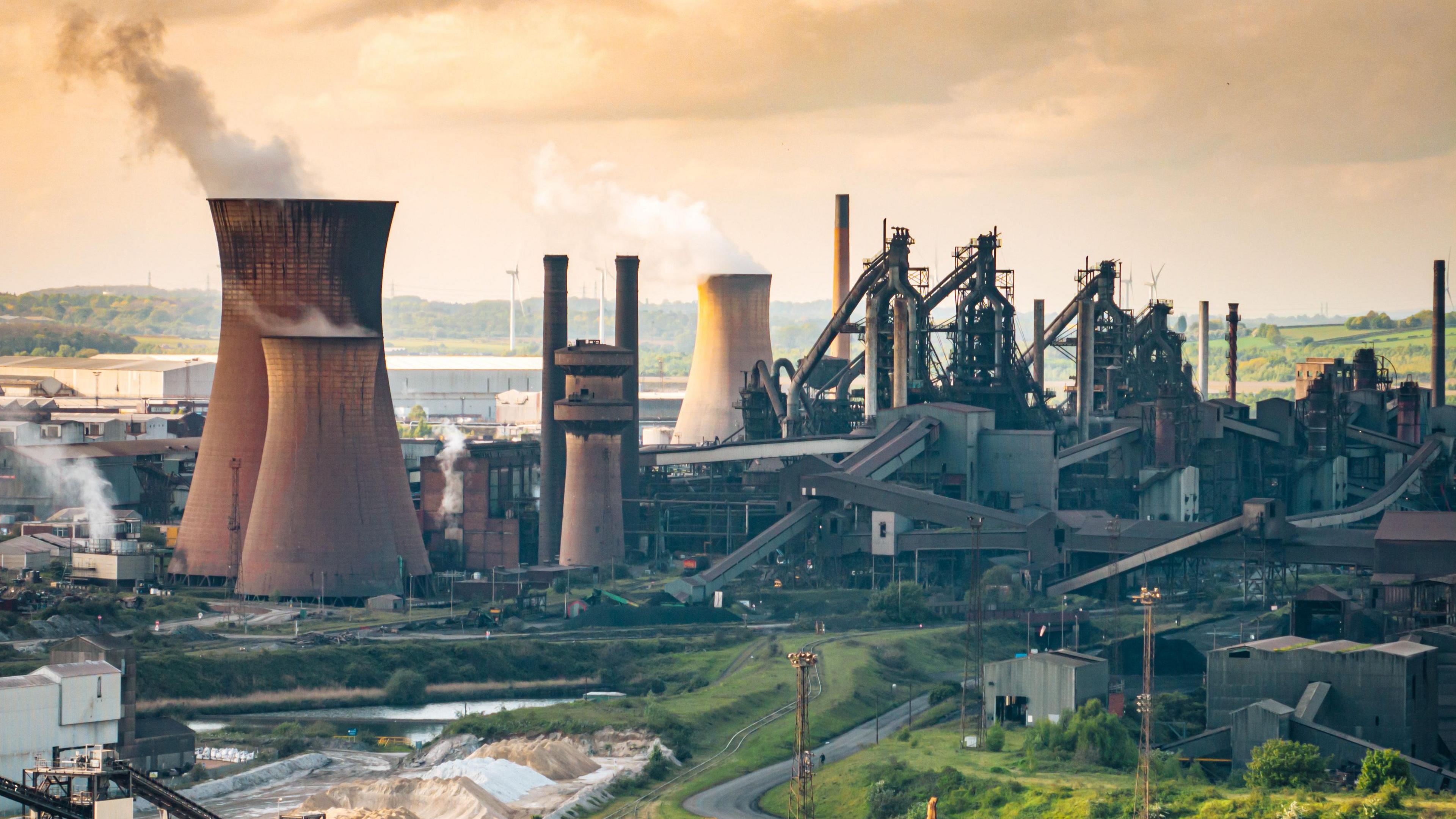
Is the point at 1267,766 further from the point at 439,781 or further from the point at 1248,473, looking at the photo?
the point at 1248,473

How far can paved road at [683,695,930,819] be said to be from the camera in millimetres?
38750

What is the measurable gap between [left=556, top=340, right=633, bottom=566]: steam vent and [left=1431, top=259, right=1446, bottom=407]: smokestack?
50.8 meters

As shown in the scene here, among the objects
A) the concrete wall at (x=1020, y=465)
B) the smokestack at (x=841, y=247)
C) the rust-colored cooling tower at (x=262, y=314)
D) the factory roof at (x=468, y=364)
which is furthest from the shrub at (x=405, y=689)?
the factory roof at (x=468, y=364)

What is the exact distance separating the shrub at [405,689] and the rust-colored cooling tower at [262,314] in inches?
431

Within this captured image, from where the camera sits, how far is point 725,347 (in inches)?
3750

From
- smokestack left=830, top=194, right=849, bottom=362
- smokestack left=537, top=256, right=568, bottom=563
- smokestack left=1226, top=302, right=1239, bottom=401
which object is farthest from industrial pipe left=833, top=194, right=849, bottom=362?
smokestack left=537, top=256, right=568, bottom=563

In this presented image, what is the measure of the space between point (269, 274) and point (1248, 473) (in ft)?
139

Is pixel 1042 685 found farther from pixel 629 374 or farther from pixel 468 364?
pixel 468 364

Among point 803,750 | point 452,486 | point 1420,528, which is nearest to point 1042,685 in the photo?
point 803,750

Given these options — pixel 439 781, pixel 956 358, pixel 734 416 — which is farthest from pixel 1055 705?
pixel 734 416

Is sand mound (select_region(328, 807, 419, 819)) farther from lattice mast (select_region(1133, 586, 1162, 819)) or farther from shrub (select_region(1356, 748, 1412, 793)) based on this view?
shrub (select_region(1356, 748, 1412, 793))

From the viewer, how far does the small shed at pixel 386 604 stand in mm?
61656

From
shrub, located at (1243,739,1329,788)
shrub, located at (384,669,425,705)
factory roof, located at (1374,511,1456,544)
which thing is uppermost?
factory roof, located at (1374,511,1456,544)

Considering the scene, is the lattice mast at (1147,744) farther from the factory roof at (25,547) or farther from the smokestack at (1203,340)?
the smokestack at (1203,340)
